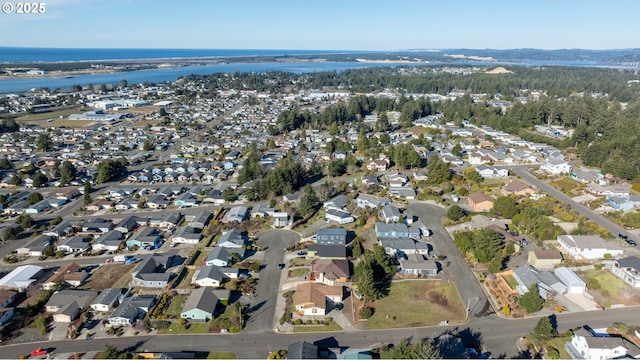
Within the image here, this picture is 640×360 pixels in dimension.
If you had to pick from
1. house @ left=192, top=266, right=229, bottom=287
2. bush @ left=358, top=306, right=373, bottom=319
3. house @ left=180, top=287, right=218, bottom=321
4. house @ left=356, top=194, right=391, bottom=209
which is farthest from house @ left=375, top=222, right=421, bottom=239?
house @ left=180, top=287, right=218, bottom=321

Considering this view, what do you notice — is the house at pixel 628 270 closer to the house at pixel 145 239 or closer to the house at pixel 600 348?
the house at pixel 600 348

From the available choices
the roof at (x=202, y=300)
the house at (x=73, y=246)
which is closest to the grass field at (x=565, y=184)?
the roof at (x=202, y=300)

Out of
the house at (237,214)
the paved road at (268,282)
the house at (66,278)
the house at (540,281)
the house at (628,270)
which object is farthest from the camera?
the house at (237,214)

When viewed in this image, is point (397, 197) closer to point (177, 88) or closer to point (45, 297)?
point (45, 297)

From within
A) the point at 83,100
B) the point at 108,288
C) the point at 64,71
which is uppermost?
the point at 64,71

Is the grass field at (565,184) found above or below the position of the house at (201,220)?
above

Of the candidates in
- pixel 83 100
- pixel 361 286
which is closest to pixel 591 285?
pixel 361 286

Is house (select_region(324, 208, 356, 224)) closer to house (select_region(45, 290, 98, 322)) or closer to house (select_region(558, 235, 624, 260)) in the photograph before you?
house (select_region(558, 235, 624, 260))
